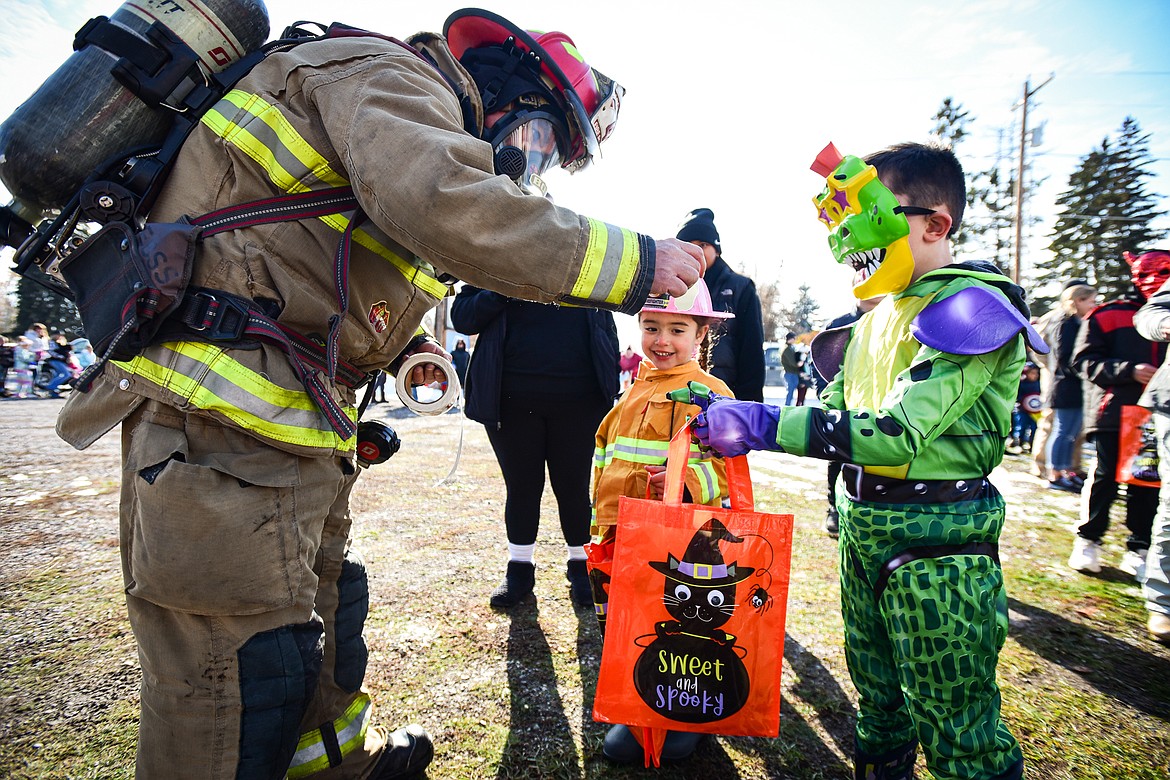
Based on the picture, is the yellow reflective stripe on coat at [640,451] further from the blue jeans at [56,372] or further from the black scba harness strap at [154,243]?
the blue jeans at [56,372]

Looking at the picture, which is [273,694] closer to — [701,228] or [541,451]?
[541,451]

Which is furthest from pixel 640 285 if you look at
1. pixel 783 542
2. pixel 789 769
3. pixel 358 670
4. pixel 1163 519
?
pixel 1163 519

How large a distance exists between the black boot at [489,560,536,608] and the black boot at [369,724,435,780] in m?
1.21

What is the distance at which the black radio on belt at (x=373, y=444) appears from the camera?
2033 mm

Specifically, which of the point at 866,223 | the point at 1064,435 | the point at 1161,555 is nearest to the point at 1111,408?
the point at 1161,555

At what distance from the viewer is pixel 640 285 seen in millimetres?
1417

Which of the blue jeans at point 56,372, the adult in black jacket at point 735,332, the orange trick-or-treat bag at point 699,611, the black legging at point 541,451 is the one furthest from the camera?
the blue jeans at point 56,372

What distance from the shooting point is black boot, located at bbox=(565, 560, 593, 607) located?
135 inches

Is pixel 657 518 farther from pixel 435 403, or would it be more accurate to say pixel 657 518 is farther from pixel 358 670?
pixel 358 670

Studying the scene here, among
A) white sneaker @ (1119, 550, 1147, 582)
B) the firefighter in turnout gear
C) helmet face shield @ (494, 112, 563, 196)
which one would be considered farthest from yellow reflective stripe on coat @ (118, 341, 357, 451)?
white sneaker @ (1119, 550, 1147, 582)

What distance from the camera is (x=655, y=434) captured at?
101 inches

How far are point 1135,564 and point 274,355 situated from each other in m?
5.49

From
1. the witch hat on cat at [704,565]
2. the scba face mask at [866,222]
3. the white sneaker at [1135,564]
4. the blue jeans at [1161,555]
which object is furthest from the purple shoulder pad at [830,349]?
the white sneaker at [1135,564]

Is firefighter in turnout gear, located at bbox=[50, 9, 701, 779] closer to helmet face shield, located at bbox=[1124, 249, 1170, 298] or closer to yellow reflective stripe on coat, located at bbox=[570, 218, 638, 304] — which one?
yellow reflective stripe on coat, located at bbox=[570, 218, 638, 304]
